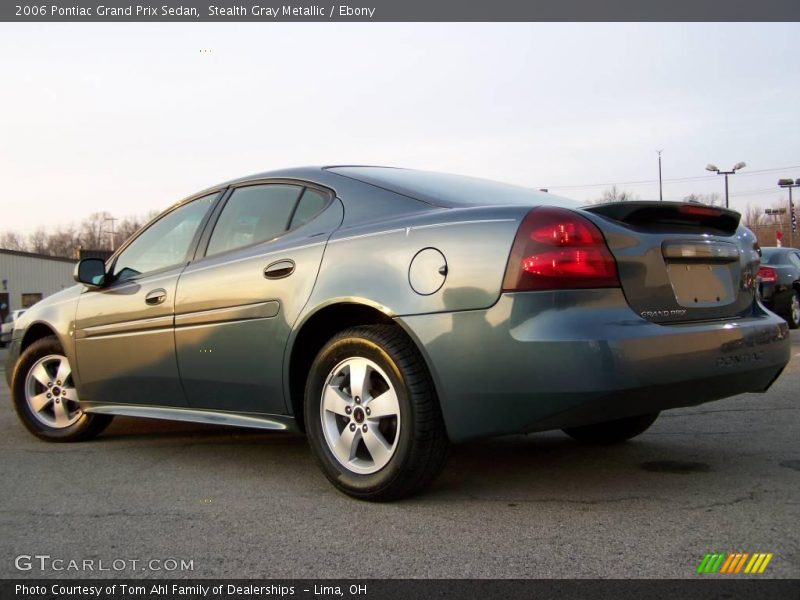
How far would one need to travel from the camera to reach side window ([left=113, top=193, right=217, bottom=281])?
4.32 m

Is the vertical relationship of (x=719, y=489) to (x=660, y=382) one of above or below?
below

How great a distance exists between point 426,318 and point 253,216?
1.42 m

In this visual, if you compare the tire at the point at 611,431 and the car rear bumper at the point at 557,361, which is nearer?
the car rear bumper at the point at 557,361

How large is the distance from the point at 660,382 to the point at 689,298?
0.46m

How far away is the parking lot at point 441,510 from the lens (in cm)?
250

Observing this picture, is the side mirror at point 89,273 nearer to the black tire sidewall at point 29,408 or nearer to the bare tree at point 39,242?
the black tire sidewall at point 29,408

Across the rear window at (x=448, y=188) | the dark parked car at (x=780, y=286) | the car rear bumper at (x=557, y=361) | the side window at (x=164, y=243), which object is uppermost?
the rear window at (x=448, y=188)

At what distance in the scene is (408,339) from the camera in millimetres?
3082

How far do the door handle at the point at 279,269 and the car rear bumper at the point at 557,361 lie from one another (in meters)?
0.76

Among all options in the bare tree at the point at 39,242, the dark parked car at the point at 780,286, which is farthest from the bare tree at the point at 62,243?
the dark parked car at the point at 780,286

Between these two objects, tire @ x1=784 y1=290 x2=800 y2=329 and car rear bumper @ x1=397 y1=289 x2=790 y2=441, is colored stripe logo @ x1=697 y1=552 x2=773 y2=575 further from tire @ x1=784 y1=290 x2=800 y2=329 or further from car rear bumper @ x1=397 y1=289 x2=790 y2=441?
tire @ x1=784 y1=290 x2=800 y2=329

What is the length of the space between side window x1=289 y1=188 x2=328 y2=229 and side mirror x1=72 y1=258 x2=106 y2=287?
60.6 inches
